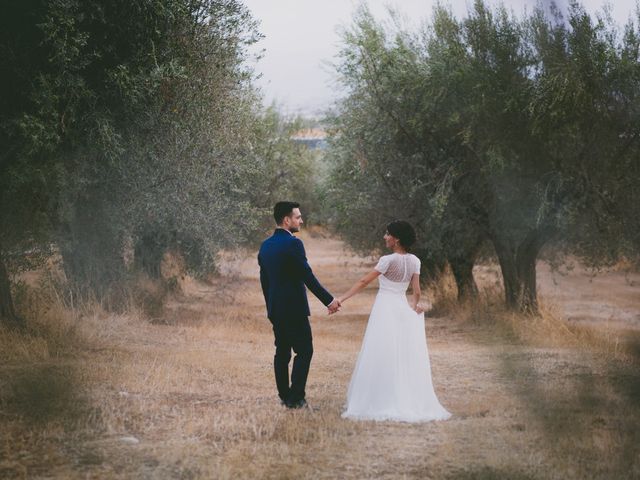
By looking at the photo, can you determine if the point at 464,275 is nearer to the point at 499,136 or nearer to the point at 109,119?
the point at 499,136

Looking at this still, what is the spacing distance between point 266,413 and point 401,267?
1.93 m

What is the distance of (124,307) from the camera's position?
695 inches

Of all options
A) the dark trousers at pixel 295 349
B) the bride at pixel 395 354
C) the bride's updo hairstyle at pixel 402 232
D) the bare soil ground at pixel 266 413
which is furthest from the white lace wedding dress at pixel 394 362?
the dark trousers at pixel 295 349

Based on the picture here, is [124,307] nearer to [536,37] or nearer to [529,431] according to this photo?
[536,37]

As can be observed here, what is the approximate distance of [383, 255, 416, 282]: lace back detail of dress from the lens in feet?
28.5

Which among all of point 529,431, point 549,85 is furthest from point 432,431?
point 549,85

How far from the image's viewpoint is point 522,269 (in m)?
18.8

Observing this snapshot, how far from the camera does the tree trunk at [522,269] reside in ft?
60.0

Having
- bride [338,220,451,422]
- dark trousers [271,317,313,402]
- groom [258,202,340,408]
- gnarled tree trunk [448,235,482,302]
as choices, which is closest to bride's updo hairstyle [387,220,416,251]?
bride [338,220,451,422]

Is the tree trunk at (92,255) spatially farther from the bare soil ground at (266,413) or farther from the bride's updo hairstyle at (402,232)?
the bride's updo hairstyle at (402,232)

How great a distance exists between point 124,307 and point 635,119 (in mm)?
10166

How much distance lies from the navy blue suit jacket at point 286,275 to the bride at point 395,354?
0.43 metres

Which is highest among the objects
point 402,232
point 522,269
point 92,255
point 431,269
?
point 402,232

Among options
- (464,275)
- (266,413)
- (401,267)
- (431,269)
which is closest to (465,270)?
(464,275)
